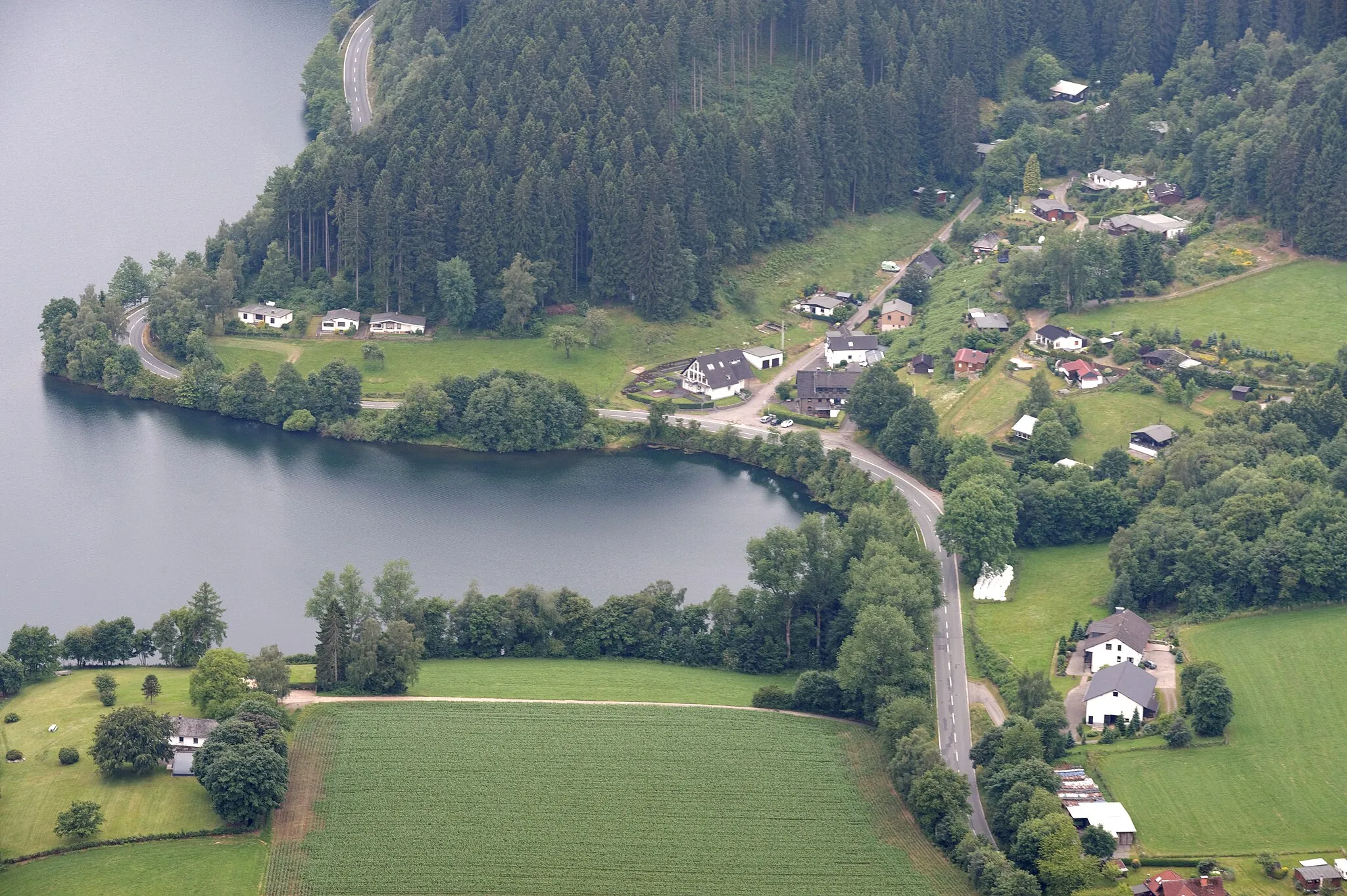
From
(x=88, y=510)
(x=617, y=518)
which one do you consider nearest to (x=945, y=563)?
(x=617, y=518)

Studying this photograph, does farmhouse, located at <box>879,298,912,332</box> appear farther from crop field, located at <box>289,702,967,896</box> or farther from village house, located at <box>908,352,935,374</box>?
crop field, located at <box>289,702,967,896</box>

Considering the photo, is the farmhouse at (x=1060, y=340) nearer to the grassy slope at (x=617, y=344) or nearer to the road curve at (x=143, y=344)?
the grassy slope at (x=617, y=344)

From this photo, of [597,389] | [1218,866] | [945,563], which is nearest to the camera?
[1218,866]

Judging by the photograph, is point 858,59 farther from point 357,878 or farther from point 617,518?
point 357,878

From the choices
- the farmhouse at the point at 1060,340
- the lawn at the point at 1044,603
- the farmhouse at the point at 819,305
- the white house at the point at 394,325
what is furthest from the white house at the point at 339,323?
the lawn at the point at 1044,603

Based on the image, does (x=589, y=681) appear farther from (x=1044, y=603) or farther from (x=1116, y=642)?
(x=1116, y=642)

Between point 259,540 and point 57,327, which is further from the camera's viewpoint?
point 57,327

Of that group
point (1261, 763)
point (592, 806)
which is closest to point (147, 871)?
point (592, 806)
